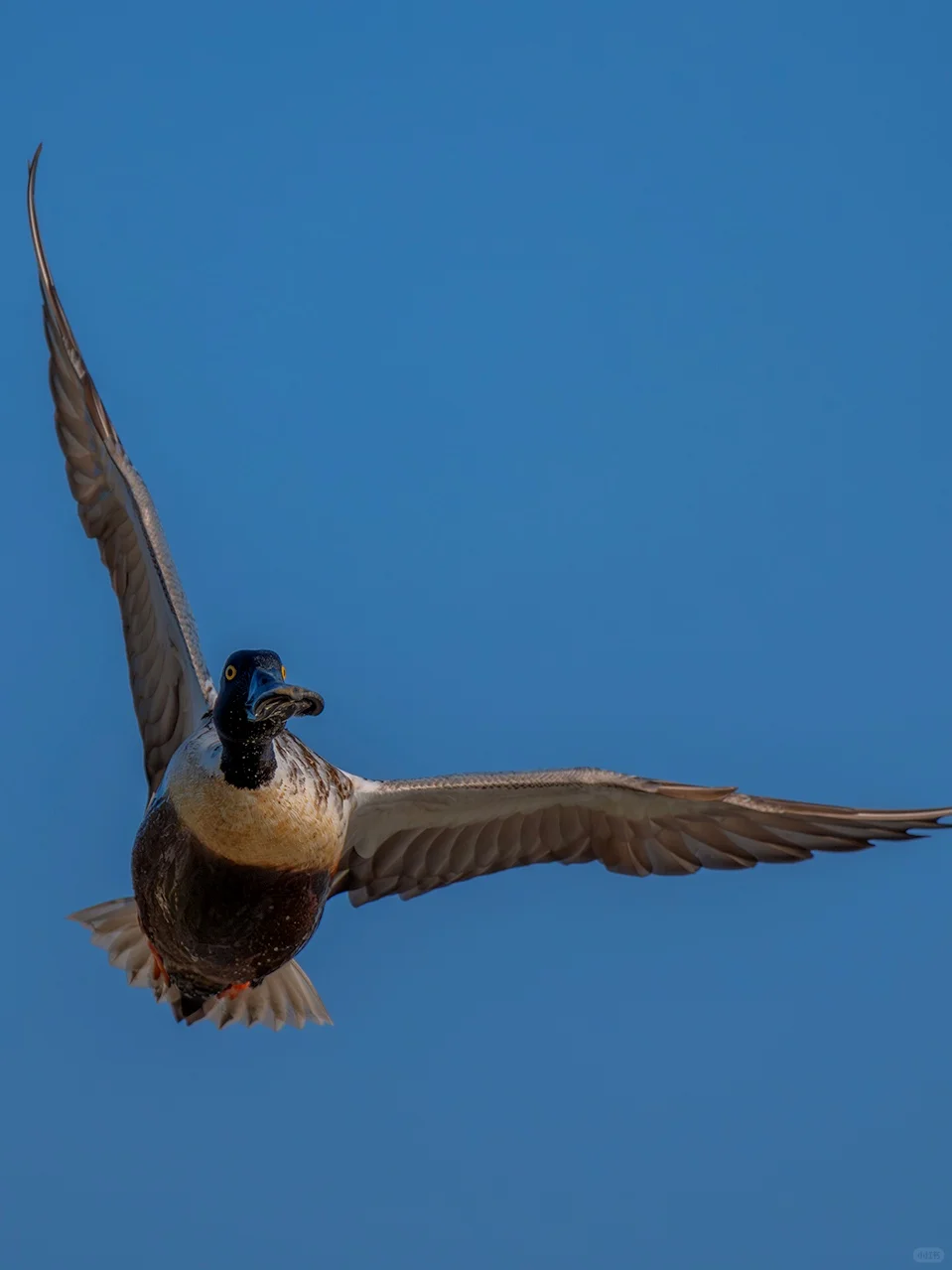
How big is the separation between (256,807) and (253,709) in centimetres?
60

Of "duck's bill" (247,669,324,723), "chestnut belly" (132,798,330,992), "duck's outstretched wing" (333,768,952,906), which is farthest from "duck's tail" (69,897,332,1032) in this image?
"duck's bill" (247,669,324,723)

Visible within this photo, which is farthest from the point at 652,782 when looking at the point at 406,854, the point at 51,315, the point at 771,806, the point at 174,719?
the point at 51,315

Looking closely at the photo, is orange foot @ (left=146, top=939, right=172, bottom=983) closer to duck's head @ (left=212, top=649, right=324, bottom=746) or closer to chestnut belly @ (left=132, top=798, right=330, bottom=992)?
chestnut belly @ (left=132, top=798, right=330, bottom=992)

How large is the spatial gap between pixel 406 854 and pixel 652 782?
140cm

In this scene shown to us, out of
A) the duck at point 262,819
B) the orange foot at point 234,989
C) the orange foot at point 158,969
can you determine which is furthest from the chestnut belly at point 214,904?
the orange foot at point 158,969

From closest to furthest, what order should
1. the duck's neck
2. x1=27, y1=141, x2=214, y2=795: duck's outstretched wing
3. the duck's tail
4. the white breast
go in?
the duck's neck → the white breast → x1=27, y1=141, x2=214, y2=795: duck's outstretched wing → the duck's tail

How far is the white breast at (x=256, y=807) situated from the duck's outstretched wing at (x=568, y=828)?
2.38ft

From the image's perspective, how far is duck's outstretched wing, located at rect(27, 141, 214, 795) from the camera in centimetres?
712

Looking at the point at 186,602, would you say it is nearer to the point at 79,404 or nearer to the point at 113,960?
the point at 79,404

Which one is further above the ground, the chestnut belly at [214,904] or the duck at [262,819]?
the duck at [262,819]

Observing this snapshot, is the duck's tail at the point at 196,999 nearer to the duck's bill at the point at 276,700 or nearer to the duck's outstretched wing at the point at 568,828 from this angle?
the duck's outstretched wing at the point at 568,828

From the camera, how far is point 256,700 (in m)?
5.65

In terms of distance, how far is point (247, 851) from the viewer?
621cm

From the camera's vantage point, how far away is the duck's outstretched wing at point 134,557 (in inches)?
280
